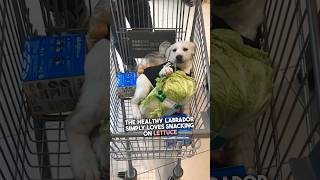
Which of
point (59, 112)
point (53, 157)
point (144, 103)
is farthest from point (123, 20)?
point (53, 157)

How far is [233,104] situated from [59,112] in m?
0.49

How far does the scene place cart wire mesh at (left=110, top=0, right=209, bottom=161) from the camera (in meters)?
1.14

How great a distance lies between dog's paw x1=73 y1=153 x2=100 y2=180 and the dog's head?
1.44 ft

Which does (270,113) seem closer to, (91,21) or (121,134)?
(91,21)

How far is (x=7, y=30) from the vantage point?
1576 millimetres

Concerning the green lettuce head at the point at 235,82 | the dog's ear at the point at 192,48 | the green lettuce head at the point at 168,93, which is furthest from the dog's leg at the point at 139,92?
the green lettuce head at the point at 235,82

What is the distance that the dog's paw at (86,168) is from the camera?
4.83 ft

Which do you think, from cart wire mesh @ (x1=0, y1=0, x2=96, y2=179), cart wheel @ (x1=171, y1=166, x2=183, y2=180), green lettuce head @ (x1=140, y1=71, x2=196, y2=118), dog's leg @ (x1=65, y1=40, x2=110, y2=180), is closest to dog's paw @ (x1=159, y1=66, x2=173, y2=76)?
green lettuce head @ (x1=140, y1=71, x2=196, y2=118)

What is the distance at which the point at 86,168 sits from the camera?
1.48 meters

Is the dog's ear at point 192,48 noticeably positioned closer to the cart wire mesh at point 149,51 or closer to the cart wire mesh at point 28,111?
the cart wire mesh at point 149,51

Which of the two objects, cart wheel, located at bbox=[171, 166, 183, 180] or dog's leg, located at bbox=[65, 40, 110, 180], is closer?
cart wheel, located at bbox=[171, 166, 183, 180]

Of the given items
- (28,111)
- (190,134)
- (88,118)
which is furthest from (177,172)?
(28,111)

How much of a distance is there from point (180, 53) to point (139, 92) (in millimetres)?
113

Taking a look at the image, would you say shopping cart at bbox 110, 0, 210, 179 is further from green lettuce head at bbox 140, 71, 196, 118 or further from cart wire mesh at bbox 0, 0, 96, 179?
cart wire mesh at bbox 0, 0, 96, 179
